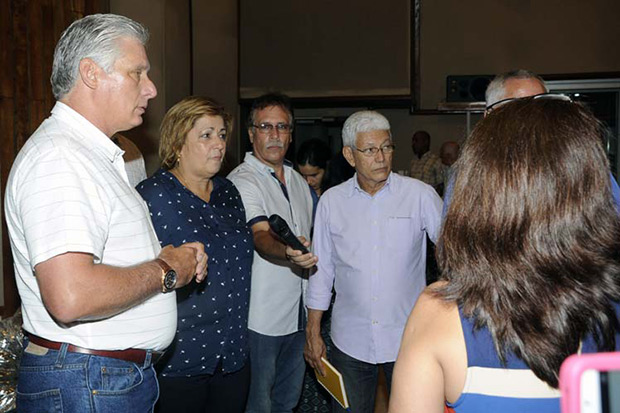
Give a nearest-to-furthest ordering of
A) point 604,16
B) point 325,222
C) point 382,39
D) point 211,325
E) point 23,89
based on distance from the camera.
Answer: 1. point 211,325
2. point 325,222
3. point 23,89
4. point 604,16
5. point 382,39

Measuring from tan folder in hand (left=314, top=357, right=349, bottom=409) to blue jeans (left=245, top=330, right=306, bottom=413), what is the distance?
10.7 inches

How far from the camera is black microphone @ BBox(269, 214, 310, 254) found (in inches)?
80.0

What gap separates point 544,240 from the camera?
97cm

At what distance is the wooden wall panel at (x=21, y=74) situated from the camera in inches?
Answer: 143

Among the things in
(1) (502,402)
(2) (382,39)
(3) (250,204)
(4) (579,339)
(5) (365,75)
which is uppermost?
(2) (382,39)

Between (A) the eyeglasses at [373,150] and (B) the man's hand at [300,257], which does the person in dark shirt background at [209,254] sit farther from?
(A) the eyeglasses at [373,150]

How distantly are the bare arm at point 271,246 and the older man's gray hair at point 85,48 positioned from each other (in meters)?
1.02

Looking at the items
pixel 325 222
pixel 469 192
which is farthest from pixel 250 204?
pixel 469 192

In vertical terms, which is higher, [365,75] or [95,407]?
[365,75]

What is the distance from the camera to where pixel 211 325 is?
217cm

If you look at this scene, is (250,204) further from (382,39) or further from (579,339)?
(382,39)

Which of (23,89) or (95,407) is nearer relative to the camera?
(95,407)

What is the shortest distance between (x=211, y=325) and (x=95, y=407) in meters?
0.76

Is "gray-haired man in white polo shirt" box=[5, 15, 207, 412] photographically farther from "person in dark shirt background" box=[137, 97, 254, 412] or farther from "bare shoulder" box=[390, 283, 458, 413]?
"bare shoulder" box=[390, 283, 458, 413]
